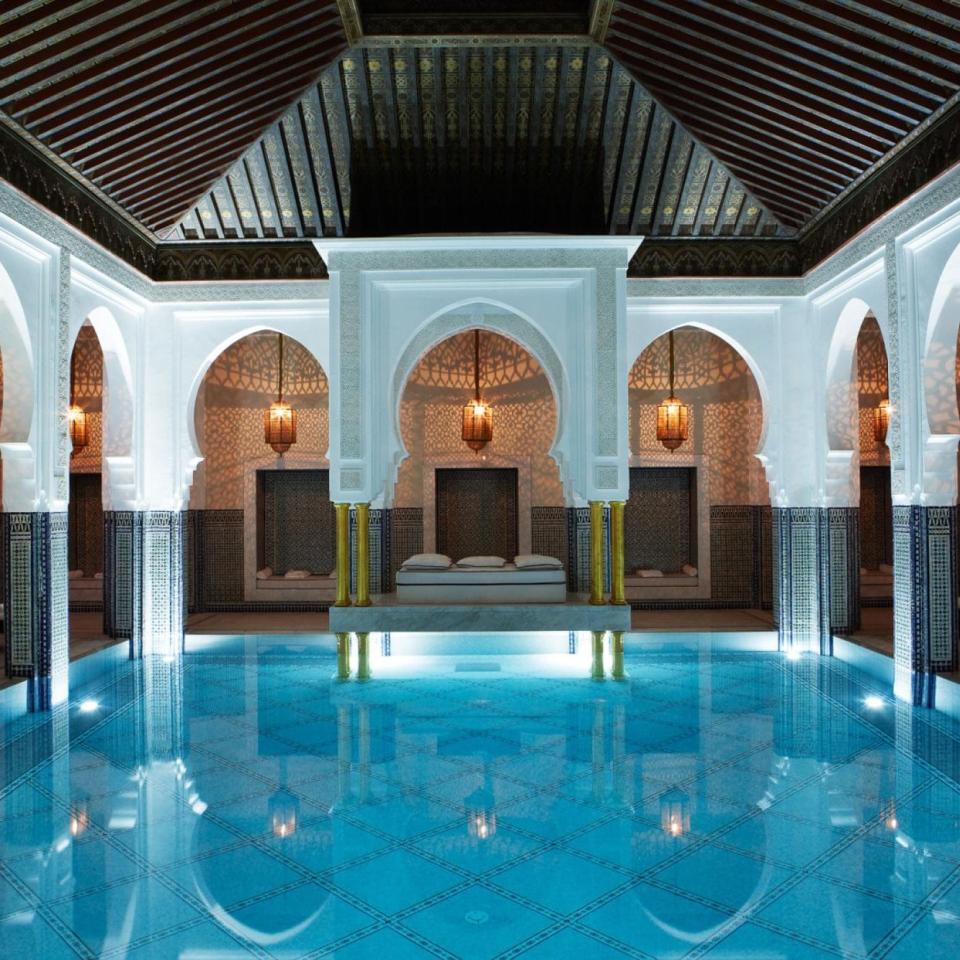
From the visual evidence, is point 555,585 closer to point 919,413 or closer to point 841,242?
point 919,413

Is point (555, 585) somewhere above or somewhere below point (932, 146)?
below

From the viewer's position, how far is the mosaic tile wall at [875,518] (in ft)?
26.1

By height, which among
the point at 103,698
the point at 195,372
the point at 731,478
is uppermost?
the point at 195,372

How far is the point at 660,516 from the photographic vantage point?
25.4 feet

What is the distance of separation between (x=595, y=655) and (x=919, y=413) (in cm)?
219

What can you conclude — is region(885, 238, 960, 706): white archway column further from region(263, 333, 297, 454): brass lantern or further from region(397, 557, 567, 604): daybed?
region(263, 333, 297, 454): brass lantern

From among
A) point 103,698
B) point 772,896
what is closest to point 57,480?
point 103,698

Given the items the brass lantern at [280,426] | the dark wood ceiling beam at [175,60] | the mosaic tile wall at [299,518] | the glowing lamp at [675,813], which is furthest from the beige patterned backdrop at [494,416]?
the glowing lamp at [675,813]

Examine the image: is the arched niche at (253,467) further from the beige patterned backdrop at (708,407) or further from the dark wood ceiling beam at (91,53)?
the dark wood ceiling beam at (91,53)

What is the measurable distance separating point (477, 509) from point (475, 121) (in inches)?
130

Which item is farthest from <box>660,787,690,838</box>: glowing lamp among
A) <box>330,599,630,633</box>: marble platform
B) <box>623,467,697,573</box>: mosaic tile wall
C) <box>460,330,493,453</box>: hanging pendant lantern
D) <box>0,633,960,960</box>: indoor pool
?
<box>623,467,697,573</box>: mosaic tile wall

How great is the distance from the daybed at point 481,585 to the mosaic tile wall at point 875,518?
3.85 metres

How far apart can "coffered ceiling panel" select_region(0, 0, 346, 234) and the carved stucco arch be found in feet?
4.90

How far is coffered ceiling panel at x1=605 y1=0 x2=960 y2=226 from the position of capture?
3645mm
